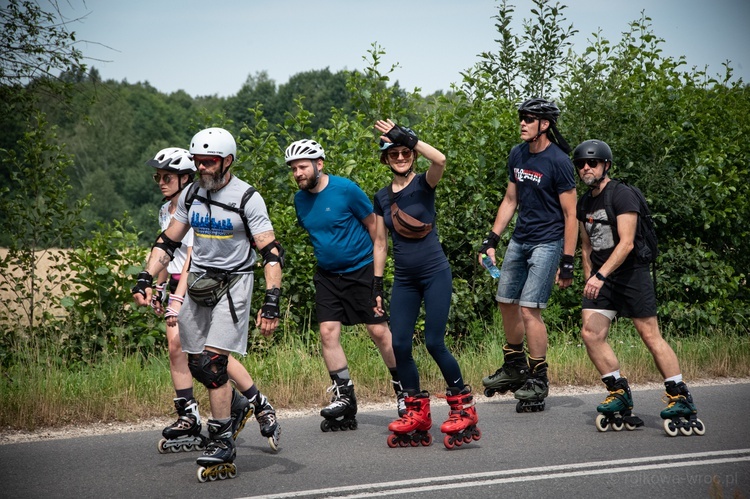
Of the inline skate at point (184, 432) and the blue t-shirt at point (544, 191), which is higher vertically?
the blue t-shirt at point (544, 191)

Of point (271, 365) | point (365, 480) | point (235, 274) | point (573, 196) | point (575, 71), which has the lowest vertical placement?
point (365, 480)

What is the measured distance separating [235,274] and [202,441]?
1.38m

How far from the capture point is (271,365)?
849 centimetres

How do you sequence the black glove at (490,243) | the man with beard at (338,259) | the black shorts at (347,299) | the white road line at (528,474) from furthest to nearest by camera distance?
the black glove at (490,243) → the black shorts at (347,299) → the man with beard at (338,259) → the white road line at (528,474)

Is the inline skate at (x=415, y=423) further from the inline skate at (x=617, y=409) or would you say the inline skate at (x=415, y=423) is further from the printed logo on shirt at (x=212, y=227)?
the printed logo on shirt at (x=212, y=227)

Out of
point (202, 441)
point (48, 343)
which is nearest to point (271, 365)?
point (202, 441)

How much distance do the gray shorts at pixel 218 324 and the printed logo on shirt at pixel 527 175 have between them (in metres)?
2.65

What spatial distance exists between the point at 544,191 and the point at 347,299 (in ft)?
6.03

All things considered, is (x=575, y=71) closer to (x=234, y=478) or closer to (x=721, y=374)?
(x=721, y=374)

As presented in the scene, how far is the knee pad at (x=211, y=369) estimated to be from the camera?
581cm

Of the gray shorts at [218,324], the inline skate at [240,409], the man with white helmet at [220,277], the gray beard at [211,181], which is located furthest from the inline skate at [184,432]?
the gray beard at [211,181]

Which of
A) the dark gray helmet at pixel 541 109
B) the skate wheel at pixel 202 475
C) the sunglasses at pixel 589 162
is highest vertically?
the dark gray helmet at pixel 541 109

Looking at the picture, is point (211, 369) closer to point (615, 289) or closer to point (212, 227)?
point (212, 227)

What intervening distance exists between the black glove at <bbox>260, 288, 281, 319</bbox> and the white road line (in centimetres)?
113
